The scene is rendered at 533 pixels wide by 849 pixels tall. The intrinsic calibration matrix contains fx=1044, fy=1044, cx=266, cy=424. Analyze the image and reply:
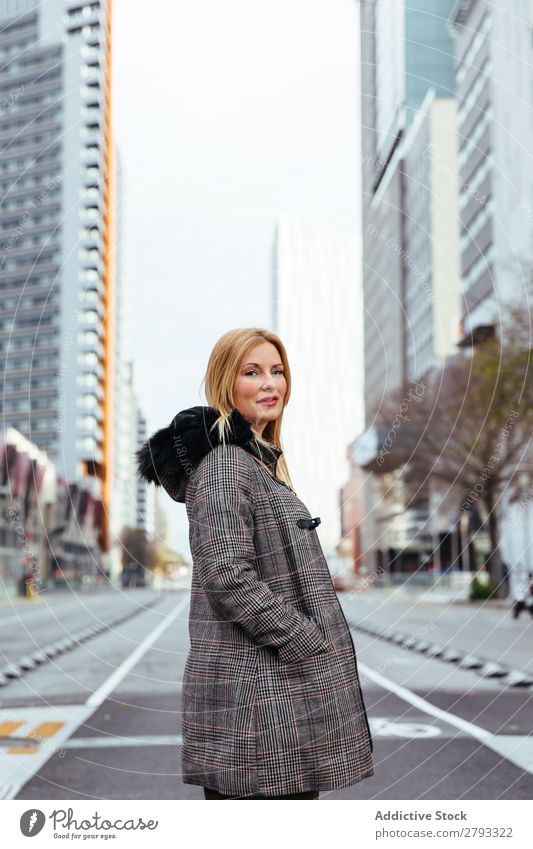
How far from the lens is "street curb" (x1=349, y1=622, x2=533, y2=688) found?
474 inches

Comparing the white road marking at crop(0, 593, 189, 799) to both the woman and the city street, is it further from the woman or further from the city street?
the woman

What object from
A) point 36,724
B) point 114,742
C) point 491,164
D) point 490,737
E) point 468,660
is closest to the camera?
point 490,737

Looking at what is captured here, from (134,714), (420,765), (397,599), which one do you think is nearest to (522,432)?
(397,599)

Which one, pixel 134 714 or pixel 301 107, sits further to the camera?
pixel 134 714

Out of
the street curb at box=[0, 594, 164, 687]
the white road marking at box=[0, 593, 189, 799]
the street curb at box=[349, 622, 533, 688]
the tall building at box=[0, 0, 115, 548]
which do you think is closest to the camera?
the tall building at box=[0, 0, 115, 548]

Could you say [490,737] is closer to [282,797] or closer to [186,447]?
[282,797]

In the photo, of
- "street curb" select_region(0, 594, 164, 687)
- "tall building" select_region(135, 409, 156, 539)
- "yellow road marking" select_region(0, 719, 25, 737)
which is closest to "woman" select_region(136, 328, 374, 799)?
"tall building" select_region(135, 409, 156, 539)

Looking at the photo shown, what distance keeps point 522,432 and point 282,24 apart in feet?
94.3

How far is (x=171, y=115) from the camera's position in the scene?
224 inches

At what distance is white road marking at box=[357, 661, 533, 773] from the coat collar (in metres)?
4.21

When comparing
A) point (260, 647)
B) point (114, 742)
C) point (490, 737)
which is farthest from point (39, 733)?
point (260, 647)

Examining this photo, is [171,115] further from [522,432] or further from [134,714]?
[522,432]

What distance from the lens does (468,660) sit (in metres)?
14.2

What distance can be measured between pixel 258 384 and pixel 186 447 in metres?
0.33
